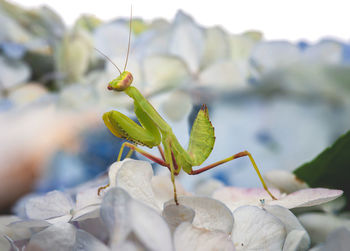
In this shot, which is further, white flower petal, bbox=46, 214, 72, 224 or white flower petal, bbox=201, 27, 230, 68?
white flower petal, bbox=201, 27, 230, 68

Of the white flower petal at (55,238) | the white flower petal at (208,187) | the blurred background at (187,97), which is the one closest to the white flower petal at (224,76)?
the blurred background at (187,97)

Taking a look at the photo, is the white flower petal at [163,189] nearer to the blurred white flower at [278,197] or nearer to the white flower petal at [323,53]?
the blurred white flower at [278,197]

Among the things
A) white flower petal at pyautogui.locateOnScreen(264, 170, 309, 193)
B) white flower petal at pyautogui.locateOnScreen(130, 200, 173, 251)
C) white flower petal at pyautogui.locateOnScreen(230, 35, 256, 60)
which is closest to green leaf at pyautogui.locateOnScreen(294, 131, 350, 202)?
white flower petal at pyautogui.locateOnScreen(264, 170, 309, 193)

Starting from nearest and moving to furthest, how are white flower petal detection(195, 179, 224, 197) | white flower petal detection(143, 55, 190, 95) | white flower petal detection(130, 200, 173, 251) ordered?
white flower petal detection(130, 200, 173, 251)
white flower petal detection(195, 179, 224, 197)
white flower petal detection(143, 55, 190, 95)

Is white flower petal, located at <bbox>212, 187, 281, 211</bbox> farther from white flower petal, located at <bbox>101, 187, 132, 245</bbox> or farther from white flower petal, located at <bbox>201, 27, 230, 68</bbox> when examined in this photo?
white flower petal, located at <bbox>201, 27, 230, 68</bbox>

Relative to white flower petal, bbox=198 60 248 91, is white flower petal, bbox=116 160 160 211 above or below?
below

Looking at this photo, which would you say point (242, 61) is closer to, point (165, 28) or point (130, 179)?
point (165, 28)

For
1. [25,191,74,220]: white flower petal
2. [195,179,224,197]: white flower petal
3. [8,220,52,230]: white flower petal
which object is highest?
[8,220,52,230]: white flower petal

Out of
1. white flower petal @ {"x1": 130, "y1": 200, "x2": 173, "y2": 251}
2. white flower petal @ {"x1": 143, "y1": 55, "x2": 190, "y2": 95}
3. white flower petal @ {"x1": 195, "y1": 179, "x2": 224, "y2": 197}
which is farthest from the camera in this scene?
white flower petal @ {"x1": 143, "y1": 55, "x2": 190, "y2": 95}
